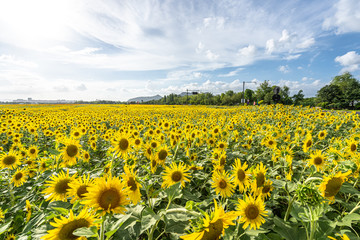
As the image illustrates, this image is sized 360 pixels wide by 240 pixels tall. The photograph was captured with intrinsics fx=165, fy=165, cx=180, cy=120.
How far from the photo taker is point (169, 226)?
1.57 meters

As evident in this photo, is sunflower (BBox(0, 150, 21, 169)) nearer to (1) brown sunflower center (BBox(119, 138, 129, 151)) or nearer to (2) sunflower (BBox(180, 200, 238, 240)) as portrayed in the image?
(1) brown sunflower center (BBox(119, 138, 129, 151))

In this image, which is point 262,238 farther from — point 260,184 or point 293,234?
point 260,184

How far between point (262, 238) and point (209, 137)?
3.25 metres

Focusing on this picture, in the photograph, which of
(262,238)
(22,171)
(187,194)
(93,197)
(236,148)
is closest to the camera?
(93,197)

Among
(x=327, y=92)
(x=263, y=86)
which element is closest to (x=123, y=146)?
(x=327, y=92)

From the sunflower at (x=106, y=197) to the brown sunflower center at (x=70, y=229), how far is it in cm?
13

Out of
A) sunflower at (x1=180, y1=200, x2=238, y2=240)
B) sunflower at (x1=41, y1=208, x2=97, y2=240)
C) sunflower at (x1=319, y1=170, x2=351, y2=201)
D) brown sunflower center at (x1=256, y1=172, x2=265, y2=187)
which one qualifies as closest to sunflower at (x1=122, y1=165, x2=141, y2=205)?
sunflower at (x1=41, y1=208, x2=97, y2=240)

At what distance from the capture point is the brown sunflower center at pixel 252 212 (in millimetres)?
1483

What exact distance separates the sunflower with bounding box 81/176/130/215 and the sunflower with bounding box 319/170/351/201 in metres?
1.84

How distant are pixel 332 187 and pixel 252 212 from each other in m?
0.87

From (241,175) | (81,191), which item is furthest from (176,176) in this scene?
(81,191)

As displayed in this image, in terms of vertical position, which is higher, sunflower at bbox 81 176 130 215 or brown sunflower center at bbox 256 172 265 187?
sunflower at bbox 81 176 130 215

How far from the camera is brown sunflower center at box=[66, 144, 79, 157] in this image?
263 centimetres

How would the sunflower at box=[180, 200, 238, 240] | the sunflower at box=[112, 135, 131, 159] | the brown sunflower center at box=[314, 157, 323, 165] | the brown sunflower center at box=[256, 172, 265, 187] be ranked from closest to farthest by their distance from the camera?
the sunflower at box=[180, 200, 238, 240]
the brown sunflower center at box=[256, 172, 265, 187]
the brown sunflower center at box=[314, 157, 323, 165]
the sunflower at box=[112, 135, 131, 159]
